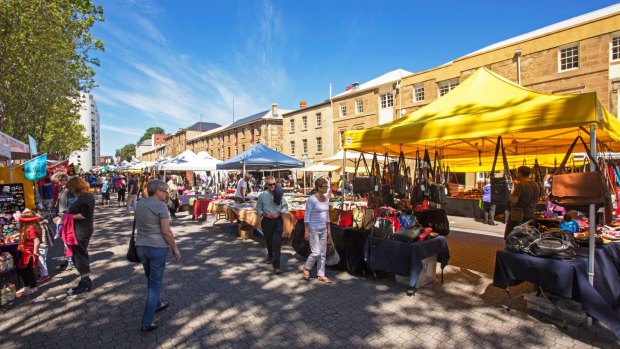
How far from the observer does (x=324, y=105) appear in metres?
33.2

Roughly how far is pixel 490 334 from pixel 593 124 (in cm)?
260

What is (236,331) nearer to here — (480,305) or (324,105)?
(480,305)

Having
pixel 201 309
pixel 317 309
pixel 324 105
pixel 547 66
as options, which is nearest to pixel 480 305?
pixel 317 309

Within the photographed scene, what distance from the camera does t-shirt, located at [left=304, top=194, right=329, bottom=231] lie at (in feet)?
16.1

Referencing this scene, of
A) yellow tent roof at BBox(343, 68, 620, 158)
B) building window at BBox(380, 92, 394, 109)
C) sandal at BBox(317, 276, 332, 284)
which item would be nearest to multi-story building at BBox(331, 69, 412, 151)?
building window at BBox(380, 92, 394, 109)

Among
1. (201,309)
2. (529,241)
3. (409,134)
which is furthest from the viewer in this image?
(409,134)

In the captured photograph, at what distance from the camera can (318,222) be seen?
4930 millimetres

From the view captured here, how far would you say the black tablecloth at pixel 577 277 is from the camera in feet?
10.7

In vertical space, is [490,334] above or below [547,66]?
below

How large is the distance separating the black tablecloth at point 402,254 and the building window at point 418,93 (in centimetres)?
2164

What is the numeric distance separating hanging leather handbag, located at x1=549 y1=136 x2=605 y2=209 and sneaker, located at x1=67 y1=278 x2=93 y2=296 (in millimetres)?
6507

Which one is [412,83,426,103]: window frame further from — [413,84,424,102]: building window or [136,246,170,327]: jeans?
[136,246,170,327]: jeans

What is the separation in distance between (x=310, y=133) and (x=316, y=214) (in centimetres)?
3041

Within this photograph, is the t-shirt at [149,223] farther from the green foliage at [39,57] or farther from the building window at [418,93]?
the building window at [418,93]
